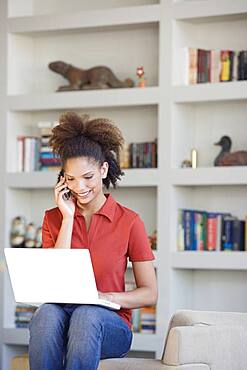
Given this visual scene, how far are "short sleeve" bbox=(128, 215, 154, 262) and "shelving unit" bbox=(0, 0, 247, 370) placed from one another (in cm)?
161

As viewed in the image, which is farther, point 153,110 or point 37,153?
point 37,153

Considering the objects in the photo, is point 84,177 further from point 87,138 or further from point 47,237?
point 47,237

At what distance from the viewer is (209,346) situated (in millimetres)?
3338

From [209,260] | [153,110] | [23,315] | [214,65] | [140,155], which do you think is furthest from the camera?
[23,315]

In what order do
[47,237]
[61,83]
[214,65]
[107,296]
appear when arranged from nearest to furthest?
1. [107,296]
2. [47,237]
3. [214,65]
4. [61,83]

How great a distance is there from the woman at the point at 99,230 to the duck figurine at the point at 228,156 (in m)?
1.58

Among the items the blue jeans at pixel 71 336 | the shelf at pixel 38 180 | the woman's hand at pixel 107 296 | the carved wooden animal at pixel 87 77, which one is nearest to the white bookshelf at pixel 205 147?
the shelf at pixel 38 180

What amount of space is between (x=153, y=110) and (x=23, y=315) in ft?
4.98

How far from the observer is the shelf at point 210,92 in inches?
197

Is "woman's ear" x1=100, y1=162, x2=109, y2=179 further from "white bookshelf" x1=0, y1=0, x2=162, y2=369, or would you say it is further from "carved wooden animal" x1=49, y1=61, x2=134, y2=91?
"carved wooden animal" x1=49, y1=61, x2=134, y2=91

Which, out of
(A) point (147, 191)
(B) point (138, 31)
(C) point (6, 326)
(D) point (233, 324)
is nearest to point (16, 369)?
(C) point (6, 326)

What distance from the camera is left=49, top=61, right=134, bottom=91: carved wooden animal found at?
5434 millimetres

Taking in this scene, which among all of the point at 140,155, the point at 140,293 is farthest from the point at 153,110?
the point at 140,293

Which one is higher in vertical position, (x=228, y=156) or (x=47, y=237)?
(x=228, y=156)
